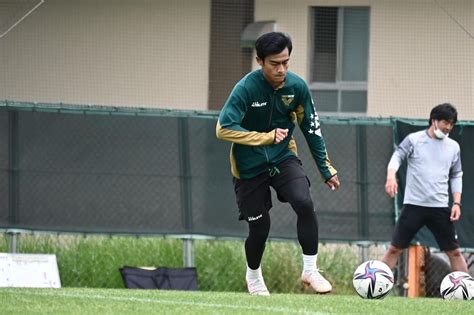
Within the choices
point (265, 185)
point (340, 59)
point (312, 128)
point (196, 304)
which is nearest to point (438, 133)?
point (312, 128)

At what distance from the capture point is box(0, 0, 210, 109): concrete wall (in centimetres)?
1833

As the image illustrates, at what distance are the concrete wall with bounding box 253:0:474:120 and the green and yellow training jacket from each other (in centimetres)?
735

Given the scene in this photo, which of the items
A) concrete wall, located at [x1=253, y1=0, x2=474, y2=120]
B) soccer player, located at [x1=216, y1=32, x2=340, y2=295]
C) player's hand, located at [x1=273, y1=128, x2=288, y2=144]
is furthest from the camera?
concrete wall, located at [x1=253, y1=0, x2=474, y2=120]

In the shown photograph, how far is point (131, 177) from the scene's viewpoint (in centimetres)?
1493

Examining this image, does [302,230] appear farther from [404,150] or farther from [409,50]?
[409,50]

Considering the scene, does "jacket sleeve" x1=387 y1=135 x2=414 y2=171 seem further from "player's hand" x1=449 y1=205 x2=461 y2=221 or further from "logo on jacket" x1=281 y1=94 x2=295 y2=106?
"logo on jacket" x1=281 y1=94 x2=295 y2=106

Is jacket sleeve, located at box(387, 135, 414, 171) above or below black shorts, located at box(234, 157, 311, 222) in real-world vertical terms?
above

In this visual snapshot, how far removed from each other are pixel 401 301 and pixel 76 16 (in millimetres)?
9607

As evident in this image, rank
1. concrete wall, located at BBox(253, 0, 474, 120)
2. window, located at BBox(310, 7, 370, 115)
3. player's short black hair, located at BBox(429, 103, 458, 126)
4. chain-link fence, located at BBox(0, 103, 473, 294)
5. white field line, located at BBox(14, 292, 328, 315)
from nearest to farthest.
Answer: white field line, located at BBox(14, 292, 328, 315)
player's short black hair, located at BBox(429, 103, 458, 126)
chain-link fence, located at BBox(0, 103, 473, 294)
concrete wall, located at BBox(253, 0, 474, 120)
window, located at BBox(310, 7, 370, 115)

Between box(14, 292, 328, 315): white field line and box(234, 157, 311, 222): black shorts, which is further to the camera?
box(234, 157, 311, 222): black shorts

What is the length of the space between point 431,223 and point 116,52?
662cm

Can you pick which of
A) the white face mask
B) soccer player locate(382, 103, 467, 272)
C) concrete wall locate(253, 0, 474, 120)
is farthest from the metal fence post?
concrete wall locate(253, 0, 474, 120)

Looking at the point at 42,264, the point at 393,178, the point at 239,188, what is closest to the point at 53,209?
the point at 42,264

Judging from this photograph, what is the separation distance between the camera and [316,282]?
10008mm
